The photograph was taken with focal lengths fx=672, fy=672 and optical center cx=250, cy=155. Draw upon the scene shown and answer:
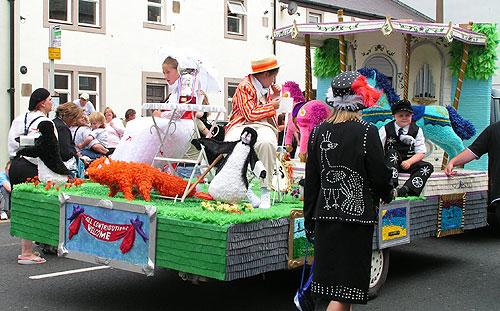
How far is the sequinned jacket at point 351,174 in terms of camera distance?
4211 mm

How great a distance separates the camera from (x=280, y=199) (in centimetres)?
624

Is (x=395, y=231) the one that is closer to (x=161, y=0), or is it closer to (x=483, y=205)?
(x=483, y=205)

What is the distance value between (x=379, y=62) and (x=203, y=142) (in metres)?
4.49

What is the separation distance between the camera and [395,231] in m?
6.10

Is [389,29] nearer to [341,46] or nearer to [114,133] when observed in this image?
[341,46]

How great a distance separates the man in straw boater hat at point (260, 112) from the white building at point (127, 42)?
12325 mm

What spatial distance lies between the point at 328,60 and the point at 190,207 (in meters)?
4.90

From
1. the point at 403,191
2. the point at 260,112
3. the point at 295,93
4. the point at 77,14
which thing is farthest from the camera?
the point at 77,14

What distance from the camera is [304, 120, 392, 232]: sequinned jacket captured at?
4211 millimetres

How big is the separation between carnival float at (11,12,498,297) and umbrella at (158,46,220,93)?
0.62m

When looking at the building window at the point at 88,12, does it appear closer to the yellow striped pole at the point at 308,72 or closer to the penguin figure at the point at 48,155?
the yellow striped pole at the point at 308,72

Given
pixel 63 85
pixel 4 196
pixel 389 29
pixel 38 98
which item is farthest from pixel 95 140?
pixel 63 85

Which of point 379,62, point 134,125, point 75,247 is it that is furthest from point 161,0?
point 75,247

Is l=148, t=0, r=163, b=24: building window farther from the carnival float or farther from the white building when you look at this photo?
the carnival float
